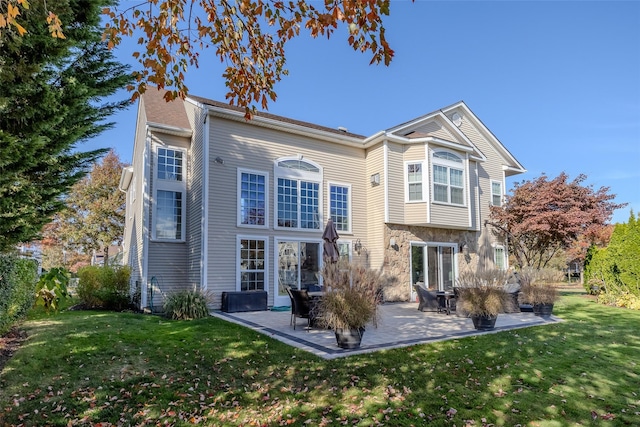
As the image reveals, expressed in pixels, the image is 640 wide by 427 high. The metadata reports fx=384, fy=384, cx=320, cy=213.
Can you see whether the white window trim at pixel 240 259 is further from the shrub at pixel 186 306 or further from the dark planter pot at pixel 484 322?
the dark planter pot at pixel 484 322

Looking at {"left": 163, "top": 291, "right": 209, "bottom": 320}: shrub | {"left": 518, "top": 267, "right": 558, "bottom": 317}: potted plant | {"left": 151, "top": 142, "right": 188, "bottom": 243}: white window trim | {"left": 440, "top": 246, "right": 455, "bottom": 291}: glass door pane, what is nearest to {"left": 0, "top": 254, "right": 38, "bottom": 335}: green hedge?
{"left": 163, "top": 291, "right": 209, "bottom": 320}: shrub

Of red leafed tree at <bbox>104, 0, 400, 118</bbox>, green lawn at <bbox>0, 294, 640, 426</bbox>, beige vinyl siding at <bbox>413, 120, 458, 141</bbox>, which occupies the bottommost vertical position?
green lawn at <bbox>0, 294, 640, 426</bbox>

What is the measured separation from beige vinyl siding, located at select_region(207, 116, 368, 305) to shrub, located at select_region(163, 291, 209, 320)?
125 centimetres

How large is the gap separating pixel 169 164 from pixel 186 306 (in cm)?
551

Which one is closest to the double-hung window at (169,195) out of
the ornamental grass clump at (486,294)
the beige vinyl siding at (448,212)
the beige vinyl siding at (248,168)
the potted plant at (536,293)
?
the beige vinyl siding at (248,168)

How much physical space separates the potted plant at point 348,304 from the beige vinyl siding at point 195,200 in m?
6.47

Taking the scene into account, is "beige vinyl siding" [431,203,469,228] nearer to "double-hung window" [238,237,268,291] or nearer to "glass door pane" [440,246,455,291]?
"glass door pane" [440,246,455,291]

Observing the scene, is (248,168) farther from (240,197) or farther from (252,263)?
(252,263)

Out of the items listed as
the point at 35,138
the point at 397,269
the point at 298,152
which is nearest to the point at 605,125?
the point at 397,269

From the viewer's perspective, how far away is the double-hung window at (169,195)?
1289 centimetres

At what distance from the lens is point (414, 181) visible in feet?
48.6

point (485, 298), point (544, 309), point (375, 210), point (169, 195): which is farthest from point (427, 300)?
point (169, 195)

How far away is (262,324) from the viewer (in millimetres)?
9055

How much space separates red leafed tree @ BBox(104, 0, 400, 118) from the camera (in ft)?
12.5
